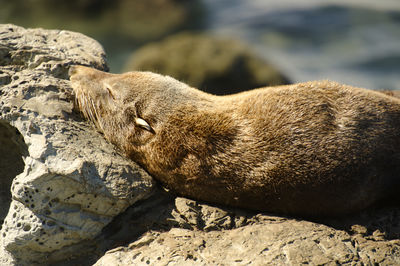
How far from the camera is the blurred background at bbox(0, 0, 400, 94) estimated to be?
18797 millimetres

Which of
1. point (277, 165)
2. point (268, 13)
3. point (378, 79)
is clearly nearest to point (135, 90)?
point (277, 165)

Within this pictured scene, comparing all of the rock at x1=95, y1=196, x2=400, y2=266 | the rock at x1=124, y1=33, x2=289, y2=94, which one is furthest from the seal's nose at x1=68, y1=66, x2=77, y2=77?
the rock at x1=124, y1=33, x2=289, y2=94

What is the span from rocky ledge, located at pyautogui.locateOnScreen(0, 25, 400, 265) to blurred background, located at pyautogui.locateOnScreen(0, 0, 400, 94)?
12.4 meters

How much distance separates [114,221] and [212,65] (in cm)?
868

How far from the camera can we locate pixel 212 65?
535 inches

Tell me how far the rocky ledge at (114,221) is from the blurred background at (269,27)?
1239 centimetres

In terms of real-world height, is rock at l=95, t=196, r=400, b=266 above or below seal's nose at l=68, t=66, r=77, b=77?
below

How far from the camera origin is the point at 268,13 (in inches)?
856

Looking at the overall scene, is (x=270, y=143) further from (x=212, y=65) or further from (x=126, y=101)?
(x=212, y=65)

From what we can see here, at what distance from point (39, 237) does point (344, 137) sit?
332 centimetres

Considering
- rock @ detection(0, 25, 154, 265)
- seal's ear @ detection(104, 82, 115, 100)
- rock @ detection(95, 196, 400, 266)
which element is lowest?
rock @ detection(95, 196, 400, 266)

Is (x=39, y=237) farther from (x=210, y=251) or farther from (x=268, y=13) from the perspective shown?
(x=268, y=13)

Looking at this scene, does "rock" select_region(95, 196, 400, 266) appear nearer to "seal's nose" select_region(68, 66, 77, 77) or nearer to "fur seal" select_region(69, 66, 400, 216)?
"fur seal" select_region(69, 66, 400, 216)

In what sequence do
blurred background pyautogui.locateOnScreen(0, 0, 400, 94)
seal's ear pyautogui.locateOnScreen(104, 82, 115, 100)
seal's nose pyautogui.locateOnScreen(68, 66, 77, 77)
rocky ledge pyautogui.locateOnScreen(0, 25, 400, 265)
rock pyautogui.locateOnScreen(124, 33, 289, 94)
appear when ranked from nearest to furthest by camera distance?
rocky ledge pyautogui.locateOnScreen(0, 25, 400, 265) < seal's ear pyautogui.locateOnScreen(104, 82, 115, 100) < seal's nose pyautogui.locateOnScreen(68, 66, 77, 77) < rock pyautogui.locateOnScreen(124, 33, 289, 94) < blurred background pyautogui.locateOnScreen(0, 0, 400, 94)
